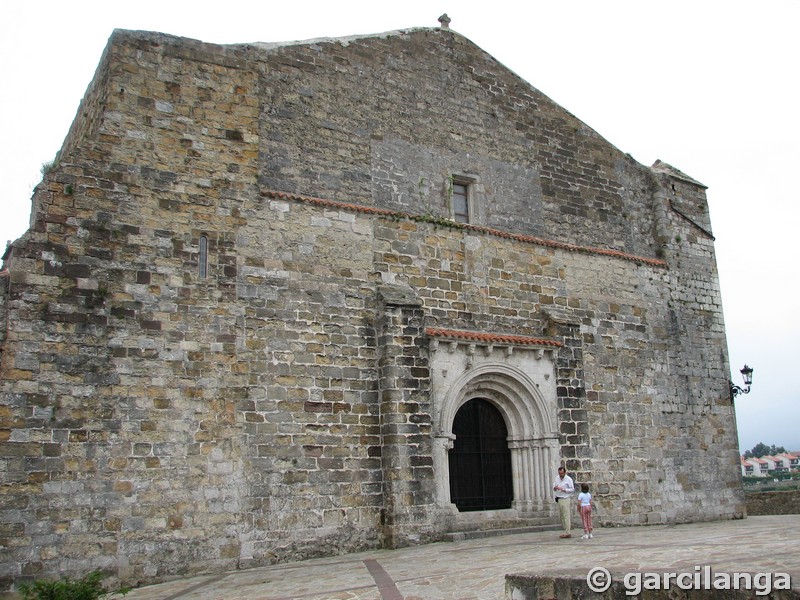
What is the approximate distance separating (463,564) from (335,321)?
4.87 metres

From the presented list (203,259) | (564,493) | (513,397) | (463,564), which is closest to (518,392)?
(513,397)

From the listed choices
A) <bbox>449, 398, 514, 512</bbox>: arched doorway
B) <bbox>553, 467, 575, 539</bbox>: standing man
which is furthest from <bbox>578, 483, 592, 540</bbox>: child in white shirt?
<bbox>449, 398, 514, 512</bbox>: arched doorway

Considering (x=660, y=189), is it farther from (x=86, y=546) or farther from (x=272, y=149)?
(x=86, y=546)

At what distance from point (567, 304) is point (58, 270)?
9950mm

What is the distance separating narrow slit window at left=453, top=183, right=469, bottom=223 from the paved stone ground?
21.0ft

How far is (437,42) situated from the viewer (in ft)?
52.6

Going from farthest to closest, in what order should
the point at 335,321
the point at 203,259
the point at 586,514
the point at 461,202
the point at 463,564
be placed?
1. the point at 461,202
2. the point at 335,321
3. the point at 586,514
4. the point at 203,259
5. the point at 463,564

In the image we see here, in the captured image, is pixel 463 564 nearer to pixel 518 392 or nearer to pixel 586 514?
pixel 586 514

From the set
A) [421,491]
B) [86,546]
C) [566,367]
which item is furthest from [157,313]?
[566,367]

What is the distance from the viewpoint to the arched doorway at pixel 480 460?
14117 mm

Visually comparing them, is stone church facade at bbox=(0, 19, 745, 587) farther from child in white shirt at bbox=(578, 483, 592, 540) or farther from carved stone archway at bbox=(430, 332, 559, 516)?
child in white shirt at bbox=(578, 483, 592, 540)

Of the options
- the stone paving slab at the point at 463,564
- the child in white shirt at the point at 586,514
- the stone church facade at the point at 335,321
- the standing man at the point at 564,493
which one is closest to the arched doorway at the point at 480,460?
the stone church facade at the point at 335,321

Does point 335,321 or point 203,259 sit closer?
point 203,259

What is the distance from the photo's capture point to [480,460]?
14.5 meters
